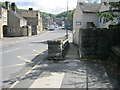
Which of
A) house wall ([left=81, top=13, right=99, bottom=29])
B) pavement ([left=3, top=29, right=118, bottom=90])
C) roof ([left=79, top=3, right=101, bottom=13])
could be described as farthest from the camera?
roof ([left=79, top=3, right=101, bottom=13])

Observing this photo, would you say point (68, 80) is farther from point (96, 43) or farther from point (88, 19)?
point (88, 19)

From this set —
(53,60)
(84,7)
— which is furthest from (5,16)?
(53,60)

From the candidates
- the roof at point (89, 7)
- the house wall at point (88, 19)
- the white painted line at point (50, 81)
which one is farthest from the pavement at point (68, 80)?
the roof at point (89, 7)

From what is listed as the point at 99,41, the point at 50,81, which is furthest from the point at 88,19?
the point at 50,81

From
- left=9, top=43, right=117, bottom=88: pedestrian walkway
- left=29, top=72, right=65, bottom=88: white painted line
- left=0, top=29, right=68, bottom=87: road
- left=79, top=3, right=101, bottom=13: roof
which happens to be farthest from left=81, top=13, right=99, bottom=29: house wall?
left=29, top=72, right=65, bottom=88: white painted line

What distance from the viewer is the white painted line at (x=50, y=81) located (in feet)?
23.1

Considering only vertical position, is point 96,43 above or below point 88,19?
below

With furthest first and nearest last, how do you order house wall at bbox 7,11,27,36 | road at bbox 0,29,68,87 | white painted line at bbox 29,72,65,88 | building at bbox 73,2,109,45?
house wall at bbox 7,11,27,36, building at bbox 73,2,109,45, road at bbox 0,29,68,87, white painted line at bbox 29,72,65,88

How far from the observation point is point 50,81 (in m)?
7.68

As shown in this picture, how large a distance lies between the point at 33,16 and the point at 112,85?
233ft

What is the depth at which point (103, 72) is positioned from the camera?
8961 mm

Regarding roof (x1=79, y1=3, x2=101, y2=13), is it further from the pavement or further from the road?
the pavement

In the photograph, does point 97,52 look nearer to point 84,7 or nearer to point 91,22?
point 91,22

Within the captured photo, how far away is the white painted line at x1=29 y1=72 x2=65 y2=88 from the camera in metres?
7.05
